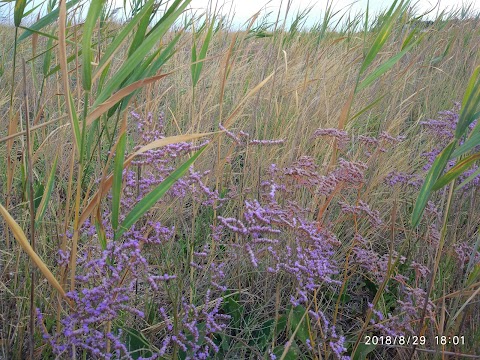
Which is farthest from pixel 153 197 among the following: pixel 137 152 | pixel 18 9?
pixel 18 9

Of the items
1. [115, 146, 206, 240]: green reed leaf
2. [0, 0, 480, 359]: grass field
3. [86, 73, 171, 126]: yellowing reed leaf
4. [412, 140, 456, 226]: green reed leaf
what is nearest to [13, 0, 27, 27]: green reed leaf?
[0, 0, 480, 359]: grass field

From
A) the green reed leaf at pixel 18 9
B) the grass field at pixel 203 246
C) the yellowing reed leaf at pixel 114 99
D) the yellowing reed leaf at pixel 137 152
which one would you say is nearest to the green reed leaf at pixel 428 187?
the grass field at pixel 203 246

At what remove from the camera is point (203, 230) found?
150 centimetres

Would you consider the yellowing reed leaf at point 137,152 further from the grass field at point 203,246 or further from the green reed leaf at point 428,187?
the green reed leaf at point 428,187

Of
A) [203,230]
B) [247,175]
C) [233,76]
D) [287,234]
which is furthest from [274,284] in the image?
[233,76]

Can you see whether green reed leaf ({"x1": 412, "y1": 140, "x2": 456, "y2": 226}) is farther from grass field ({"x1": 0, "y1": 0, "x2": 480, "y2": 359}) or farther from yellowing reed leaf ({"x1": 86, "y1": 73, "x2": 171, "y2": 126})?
yellowing reed leaf ({"x1": 86, "y1": 73, "x2": 171, "y2": 126})

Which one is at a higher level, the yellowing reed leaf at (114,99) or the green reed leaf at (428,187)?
the yellowing reed leaf at (114,99)

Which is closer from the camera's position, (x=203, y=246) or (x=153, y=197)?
(x=153, y=197)

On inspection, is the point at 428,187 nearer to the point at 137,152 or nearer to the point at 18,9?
the point at 137,152

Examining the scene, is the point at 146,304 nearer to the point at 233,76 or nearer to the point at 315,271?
the point at 315,271

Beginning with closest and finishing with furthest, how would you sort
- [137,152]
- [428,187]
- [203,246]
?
[137,152]
[428,187]
[203,246]

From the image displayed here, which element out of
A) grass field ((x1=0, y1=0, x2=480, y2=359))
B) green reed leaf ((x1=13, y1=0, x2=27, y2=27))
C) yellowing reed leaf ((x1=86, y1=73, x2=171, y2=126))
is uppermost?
green reed leaf ((x1=13, y1=0, x2=27, y2=27))

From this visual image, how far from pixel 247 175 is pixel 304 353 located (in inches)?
26.5

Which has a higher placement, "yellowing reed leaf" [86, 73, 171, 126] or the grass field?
"yellowing reed leaf" [86, 73, 171, 126]
